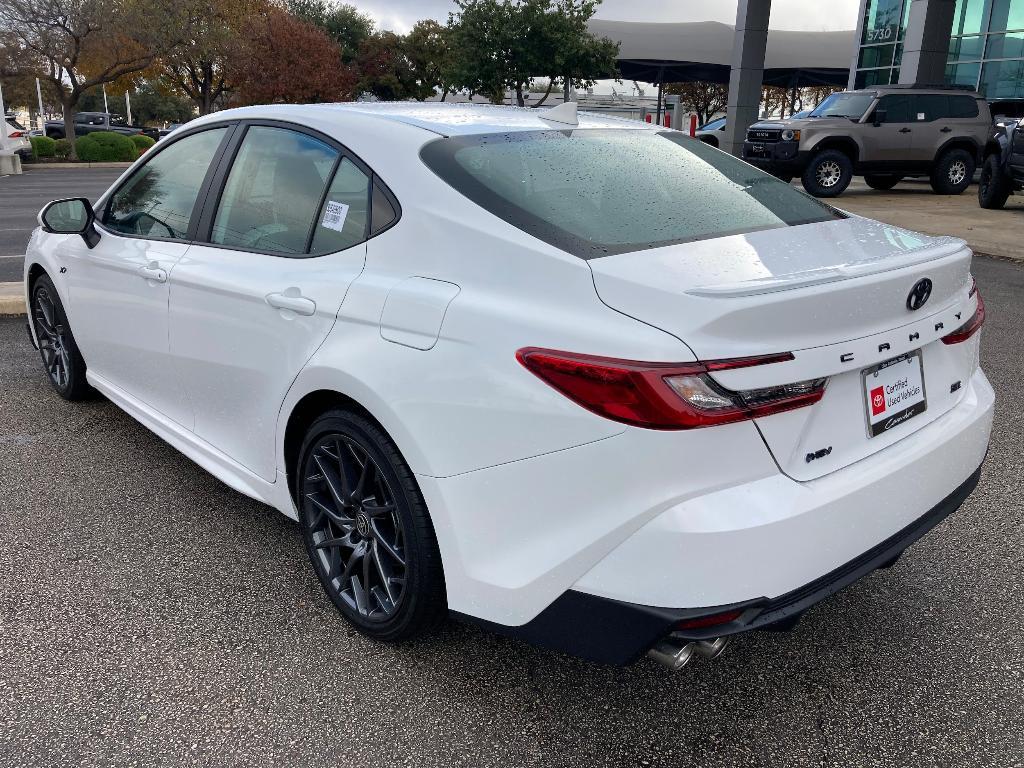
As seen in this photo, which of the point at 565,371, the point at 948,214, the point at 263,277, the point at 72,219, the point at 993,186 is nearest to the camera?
the point at 565,371

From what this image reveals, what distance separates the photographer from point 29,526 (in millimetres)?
3541

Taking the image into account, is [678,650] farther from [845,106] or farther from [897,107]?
[897,107]

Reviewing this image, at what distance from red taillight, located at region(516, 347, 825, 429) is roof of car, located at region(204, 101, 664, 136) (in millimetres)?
1158

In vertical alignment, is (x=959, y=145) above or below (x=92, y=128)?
above

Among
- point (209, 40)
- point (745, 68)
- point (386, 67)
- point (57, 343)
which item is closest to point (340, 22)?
point (386, 67)

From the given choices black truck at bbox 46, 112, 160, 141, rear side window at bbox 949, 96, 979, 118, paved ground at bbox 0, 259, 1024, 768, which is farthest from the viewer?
black truck at bbox 46, 112, 160, 141

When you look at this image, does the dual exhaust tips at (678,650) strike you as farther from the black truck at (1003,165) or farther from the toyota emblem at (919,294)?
the black truck at (1003,165)

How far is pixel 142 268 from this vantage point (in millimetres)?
3557

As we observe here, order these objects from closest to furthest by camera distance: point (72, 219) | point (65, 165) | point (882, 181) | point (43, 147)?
point (72, 219), point (882, 181), point (65, 165), point (43, 147)

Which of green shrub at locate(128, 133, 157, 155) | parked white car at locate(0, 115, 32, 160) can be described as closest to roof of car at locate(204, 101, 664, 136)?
parked white car at locate(0, 115, 32, 160)

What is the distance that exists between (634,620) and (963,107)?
60.7ft

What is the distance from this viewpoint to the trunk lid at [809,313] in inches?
76.3

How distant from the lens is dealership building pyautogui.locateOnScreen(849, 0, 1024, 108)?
2027cm

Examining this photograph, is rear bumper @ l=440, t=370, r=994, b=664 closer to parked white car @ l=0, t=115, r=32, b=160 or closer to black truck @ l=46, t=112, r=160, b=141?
parked white car @ l=0, t=115, r=32, b=160
